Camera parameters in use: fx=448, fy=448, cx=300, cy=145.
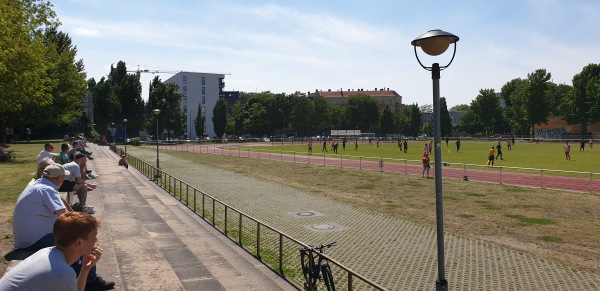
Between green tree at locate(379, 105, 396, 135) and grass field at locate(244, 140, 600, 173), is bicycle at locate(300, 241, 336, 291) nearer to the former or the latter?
grass field at locate(244, 140, 600, 173)

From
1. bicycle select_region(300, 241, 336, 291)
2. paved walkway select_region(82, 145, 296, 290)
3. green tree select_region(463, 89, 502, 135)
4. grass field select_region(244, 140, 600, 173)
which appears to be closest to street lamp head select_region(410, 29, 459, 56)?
bicycle select_region(300, 241, 336, 291)

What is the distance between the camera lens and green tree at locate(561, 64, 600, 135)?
81188 millimetres

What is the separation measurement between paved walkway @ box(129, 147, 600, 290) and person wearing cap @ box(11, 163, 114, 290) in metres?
5.80

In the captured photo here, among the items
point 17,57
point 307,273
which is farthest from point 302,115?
point 307,273

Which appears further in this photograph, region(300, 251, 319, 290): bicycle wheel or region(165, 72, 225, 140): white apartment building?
region(165, 72, 225, 140): white apartment building

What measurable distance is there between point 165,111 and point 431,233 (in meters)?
85.3

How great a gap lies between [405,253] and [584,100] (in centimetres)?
8949

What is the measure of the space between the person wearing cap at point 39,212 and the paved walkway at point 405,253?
5802 millimetres

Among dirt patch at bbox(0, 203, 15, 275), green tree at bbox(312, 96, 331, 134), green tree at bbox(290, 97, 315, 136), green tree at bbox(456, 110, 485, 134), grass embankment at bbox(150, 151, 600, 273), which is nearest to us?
dirt patch at bbox(0, 203, 15, 275)

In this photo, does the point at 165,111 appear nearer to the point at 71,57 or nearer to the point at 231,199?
the point at 71,57

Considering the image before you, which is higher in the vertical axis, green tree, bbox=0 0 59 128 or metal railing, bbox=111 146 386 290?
green tree, bbox=0 0 59 128

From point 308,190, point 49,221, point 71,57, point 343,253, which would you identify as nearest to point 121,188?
point 308,190

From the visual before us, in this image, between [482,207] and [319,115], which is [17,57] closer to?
[482,207]

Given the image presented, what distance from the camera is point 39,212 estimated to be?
615 cm
